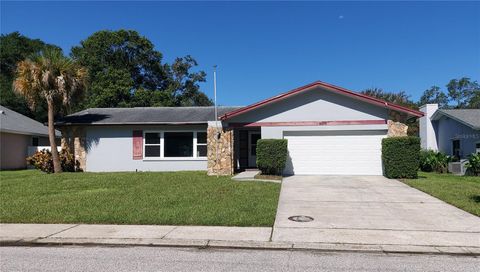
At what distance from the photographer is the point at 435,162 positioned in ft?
70.5

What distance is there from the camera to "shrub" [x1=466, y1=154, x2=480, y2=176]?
18828mm

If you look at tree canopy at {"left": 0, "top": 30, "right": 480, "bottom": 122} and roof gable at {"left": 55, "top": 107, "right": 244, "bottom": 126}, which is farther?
tree canopy at {"left": 0, "top": 30, "right": 480, "bottom": 122}

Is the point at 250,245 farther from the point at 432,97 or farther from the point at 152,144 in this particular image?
the point at 432,97

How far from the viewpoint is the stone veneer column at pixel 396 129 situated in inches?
711

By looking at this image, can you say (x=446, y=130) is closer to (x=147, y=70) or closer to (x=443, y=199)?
(x=443, y=199)

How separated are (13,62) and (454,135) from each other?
Answer: 4110 cm

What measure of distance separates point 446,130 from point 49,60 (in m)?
23.2

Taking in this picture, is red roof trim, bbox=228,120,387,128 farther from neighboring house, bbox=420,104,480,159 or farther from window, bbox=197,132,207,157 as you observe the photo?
neighboring house, bbox=420,104,480,159

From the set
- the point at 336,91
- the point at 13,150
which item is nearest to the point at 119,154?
the point at 13,150

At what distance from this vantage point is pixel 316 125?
1877 cm

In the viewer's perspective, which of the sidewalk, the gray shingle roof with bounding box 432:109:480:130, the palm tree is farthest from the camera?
the gray shingle roof with bounding box 432:109:480:130

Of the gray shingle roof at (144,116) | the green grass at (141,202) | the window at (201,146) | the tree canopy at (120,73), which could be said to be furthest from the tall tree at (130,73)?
the green grass at (141,202)

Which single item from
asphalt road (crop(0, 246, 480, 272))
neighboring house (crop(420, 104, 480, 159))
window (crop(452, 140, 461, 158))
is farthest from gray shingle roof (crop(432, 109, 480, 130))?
asphalt road (crop(0, 246, 480, 272))

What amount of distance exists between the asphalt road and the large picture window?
14.5 metres
